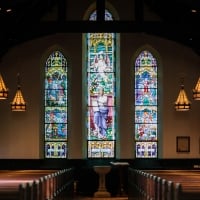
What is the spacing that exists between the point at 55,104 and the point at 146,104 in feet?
9.76

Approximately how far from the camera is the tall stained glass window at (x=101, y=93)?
22.9 meters

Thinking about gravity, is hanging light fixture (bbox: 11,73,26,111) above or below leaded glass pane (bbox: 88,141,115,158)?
above

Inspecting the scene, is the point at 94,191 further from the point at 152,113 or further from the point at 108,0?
the point at 108,0

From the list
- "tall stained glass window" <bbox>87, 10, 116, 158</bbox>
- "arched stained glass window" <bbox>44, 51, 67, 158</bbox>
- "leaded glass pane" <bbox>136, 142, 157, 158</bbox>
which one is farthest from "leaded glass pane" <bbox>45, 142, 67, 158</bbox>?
"leaded glass pane" <bbox>136, 142, 157, 158</bbox>

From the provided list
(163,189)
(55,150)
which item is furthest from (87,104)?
(163,189)

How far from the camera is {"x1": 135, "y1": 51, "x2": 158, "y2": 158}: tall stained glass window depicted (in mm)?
22766

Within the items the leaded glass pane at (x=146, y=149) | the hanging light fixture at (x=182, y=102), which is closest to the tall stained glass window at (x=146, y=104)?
the leaded glass pane at (x=146, y=149)

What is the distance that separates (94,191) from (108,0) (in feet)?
20.2

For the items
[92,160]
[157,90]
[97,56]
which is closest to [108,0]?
[97,56]

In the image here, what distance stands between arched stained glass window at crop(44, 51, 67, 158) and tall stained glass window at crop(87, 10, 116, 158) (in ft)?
2.71

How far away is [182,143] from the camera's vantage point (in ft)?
72.9

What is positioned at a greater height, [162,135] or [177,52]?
[177,52]

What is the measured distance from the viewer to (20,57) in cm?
2230

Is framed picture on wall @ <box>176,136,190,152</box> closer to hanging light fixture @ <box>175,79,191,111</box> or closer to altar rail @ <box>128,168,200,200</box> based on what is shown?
hanging light fixture @ <box>175,79,191,111</box>
